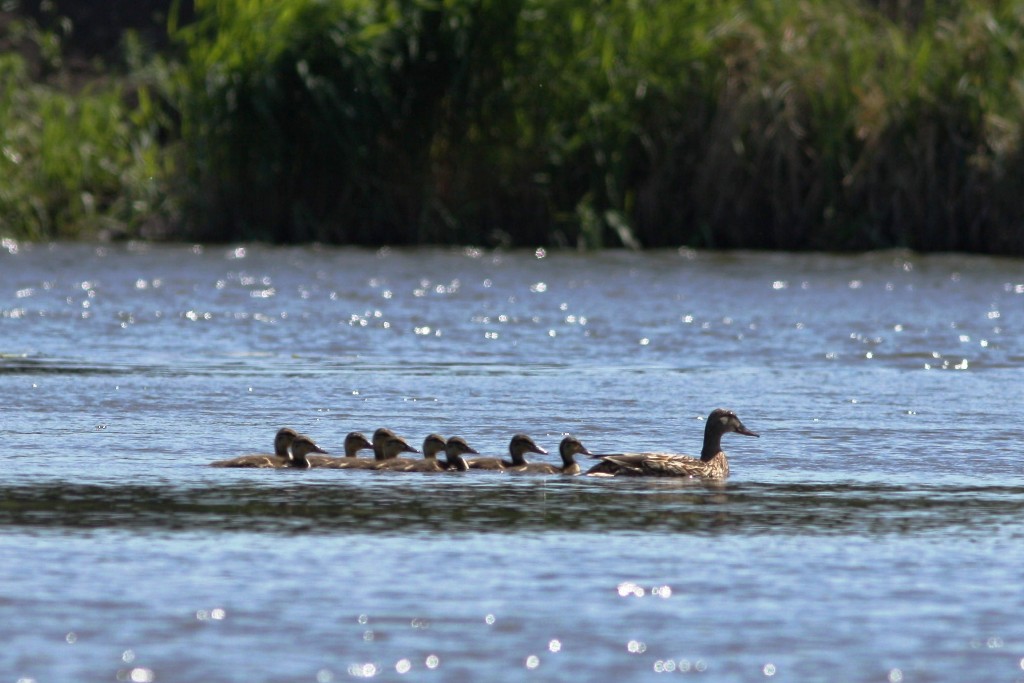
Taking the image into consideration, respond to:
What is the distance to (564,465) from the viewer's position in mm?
9273

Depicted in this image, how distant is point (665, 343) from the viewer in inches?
591

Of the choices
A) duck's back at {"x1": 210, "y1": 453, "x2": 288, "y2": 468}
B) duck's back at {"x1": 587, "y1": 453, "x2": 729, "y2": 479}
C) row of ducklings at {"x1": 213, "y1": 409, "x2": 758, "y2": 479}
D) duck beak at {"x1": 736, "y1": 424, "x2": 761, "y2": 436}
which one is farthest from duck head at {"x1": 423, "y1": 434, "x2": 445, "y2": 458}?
duck beak at {"x1": 736, "y1": 424, "x2": 761, "y2": 436}

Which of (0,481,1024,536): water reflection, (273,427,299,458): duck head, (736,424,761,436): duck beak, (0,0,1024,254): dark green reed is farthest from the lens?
(0,0,1024,254): dark green reed

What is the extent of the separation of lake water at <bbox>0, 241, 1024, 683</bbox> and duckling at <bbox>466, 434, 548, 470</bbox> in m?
0.20

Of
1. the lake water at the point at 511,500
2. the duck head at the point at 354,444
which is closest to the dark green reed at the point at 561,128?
the lake water at the point at 511,500

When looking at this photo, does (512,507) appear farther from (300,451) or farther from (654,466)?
(300,451)

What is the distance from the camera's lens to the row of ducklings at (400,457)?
917 centimetres

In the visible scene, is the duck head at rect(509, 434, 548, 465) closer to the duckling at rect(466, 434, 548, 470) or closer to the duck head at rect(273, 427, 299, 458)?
the duckling at rect(466, 434, 548, 470)

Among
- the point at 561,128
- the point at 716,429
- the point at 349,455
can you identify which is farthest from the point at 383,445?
the point at 561,128

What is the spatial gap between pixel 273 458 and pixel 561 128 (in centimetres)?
1299

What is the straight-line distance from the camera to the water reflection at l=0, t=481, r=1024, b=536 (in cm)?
766

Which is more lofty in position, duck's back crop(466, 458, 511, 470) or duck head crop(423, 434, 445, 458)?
duck head crop(423, 434, 445, 458)

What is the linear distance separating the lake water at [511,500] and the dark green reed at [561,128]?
3733 mm

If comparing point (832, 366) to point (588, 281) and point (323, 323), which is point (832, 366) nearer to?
point (323, 323)
